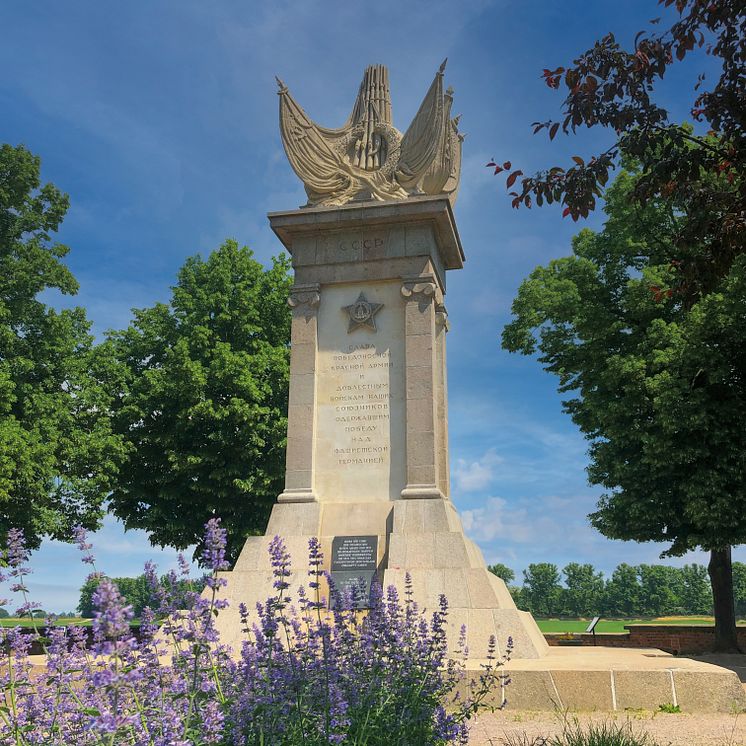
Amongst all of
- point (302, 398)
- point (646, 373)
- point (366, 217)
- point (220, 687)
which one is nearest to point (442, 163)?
point (366, 217)

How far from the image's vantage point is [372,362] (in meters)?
14.4

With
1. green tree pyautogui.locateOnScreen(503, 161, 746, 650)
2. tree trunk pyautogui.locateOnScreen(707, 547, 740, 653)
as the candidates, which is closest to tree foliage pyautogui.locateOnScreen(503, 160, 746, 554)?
green tree pyautogui.locateOnScreen(503, 161, 746, 650)

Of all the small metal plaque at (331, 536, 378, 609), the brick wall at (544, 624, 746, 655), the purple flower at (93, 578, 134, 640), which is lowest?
the brick wall at (544, 624, 746, 655)

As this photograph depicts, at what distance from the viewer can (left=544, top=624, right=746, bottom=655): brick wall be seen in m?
23.2

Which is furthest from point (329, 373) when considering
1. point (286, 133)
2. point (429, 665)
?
point (429, 665)

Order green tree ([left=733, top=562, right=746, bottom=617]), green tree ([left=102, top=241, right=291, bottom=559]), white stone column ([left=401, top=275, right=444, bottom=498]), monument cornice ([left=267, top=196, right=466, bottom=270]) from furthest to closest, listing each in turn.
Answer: green tree ([left=733, top=562, right=746, bottom=617]) < green tree ([left=102, top=241, right=291, bottom=559]) < monument cornice ([left=267, top=196, right=466, bottom=270]) < white stone column ([left=401, top=275, right=444, bottom=498])

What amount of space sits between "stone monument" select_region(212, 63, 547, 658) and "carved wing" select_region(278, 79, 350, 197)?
0.10 feet

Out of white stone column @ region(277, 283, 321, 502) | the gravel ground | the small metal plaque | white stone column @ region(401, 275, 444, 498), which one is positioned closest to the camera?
the gravel ground

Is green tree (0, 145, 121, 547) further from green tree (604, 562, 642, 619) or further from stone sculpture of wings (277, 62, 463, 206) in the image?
green tree (604, 562, 642, 619)

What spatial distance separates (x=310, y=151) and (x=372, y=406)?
5768 mm

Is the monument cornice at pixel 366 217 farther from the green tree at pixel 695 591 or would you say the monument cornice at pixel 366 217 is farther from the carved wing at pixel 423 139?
the green tree at pixel 695 591

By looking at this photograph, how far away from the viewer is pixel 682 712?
28.0 ft

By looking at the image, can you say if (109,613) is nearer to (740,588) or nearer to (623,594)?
(740,588)

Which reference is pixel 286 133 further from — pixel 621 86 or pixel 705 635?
pixel 705 635
